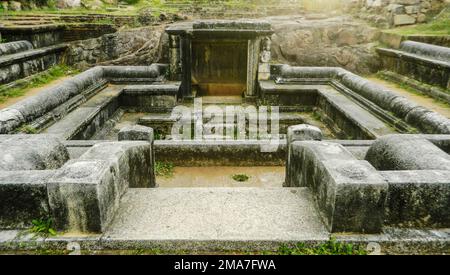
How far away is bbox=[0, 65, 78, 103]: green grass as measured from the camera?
658 centimetres

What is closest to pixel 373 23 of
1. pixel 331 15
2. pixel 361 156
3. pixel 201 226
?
pixel 331 15

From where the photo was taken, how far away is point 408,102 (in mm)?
5305

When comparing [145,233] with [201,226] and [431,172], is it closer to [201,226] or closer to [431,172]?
[201,226]

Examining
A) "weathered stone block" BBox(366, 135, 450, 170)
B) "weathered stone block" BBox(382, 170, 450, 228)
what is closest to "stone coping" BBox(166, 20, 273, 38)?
"weathered stone block" BBox(366, 135, 450, 170)

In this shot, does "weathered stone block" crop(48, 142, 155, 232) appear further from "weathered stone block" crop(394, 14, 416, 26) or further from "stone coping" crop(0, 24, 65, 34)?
"weathered stone block" crop(394, 14, 416, 26)

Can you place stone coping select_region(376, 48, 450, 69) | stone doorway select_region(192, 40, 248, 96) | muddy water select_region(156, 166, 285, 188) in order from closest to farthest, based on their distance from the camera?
muddy water select_region(156, 166, 285, 188) < stone coping select_region(376, 48, 450, 69) < stone doorway select_region(192, 40, 248, 96)

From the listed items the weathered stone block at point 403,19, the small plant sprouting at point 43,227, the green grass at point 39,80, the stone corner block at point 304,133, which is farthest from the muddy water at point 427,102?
the green grass at point 39,80

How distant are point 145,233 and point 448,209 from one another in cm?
218

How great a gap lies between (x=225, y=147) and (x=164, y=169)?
928 millimetres

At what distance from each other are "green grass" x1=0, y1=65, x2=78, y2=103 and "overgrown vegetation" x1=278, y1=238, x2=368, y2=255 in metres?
6.29

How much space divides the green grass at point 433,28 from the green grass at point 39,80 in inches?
376

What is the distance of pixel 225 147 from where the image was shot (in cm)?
469

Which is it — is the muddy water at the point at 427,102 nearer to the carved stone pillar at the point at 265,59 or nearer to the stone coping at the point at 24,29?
the carved stone pillar at the point at 265,59

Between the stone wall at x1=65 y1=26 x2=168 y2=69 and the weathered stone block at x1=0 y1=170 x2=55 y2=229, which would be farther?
the stone wall at x1=65 y1=26 x2=168 y2=69
